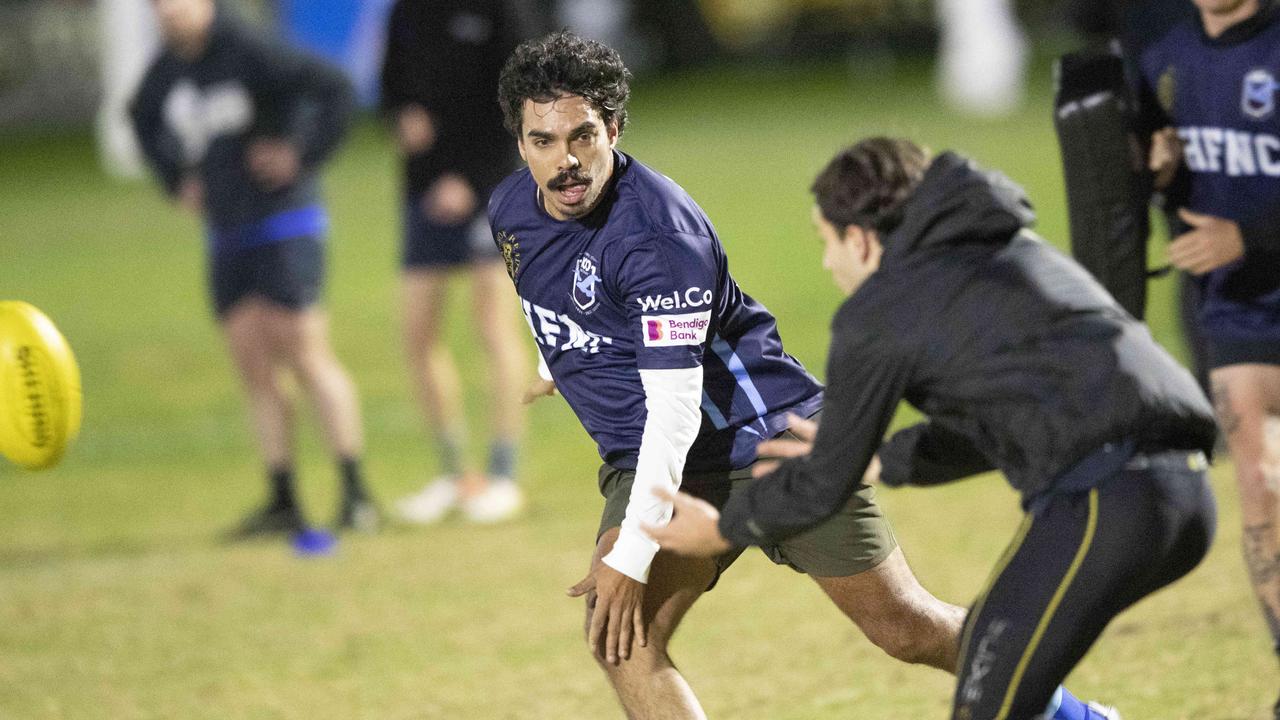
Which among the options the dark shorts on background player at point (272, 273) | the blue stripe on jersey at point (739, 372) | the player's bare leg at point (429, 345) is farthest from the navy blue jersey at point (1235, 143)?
the dark shorts on background player at point (272, 273)

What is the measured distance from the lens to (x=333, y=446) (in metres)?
8.52

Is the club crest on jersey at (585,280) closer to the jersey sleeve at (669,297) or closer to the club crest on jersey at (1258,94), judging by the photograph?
the jersey sleeve at (669,297)

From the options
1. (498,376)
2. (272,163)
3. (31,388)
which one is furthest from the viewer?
(498,376)

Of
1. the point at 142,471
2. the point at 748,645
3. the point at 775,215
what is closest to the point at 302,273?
the point at 142,471

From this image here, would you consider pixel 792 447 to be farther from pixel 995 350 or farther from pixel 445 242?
pixel 445 242

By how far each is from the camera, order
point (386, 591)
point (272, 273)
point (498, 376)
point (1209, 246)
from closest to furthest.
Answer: point (1209, 246)
point (386, 591)
point (272, 273)
point (498, 376)

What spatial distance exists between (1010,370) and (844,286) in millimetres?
520

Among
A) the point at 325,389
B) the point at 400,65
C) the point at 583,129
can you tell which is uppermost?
the point at 583,129

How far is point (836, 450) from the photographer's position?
12.1ft

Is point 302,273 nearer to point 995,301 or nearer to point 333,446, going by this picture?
point 333,446

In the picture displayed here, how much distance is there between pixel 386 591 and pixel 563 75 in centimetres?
368

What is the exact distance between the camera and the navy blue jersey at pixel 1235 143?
524cm

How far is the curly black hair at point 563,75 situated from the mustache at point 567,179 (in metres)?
0.17

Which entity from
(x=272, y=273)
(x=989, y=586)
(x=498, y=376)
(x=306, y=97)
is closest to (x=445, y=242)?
(x=498, y=376)
